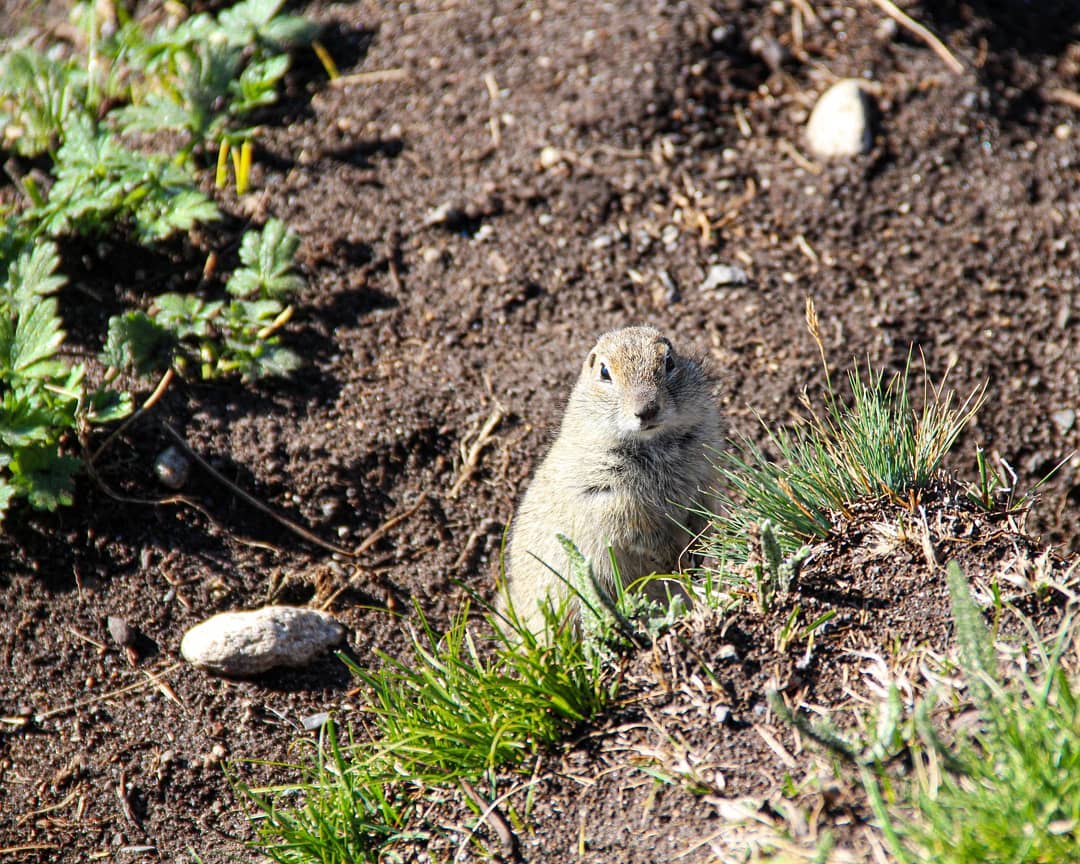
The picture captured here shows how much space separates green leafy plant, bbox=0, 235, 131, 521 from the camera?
4383 mm

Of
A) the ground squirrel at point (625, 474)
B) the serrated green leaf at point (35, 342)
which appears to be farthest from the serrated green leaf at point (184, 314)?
the ground squirrel at point (625, 474)

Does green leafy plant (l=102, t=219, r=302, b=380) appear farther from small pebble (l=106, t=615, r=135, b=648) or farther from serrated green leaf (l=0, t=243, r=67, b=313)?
small pebble (l=106, t=615, r=135, b=648)

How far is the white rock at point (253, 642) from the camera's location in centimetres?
441

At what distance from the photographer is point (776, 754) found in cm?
302

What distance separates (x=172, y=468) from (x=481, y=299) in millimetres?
1804

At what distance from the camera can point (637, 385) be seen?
13.8ft

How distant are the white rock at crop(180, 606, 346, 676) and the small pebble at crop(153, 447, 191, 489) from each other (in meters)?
0.71

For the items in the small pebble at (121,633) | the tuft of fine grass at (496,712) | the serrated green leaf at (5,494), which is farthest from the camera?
the small pebble at (121,633)

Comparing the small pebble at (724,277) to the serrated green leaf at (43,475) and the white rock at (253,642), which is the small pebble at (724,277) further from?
the serrated green leaf at (43,475)

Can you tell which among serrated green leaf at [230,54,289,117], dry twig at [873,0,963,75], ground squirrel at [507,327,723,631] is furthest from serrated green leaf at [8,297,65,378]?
dry twig at [873,0,963,75]

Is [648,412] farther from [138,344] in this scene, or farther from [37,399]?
[37,399]

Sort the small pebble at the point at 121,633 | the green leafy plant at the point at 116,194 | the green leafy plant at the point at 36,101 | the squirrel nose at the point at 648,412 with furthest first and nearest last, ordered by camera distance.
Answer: the green leafy plant at the point at 36,101 → the green leafy plant at the point at 116,194 → the small pebble at the point at 121,633 → the squirrel nose at the point at 648,412

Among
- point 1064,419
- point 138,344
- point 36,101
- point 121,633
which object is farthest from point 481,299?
point 1064,419

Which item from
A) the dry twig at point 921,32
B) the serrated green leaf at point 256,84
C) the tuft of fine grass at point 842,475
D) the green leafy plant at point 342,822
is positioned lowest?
the green leafy plant at point 342,822
